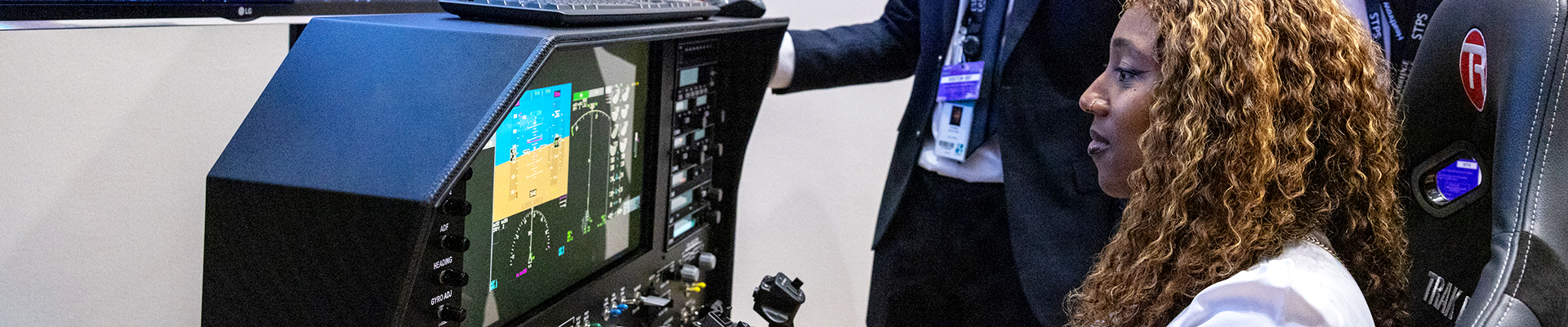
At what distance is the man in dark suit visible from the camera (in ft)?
5.63

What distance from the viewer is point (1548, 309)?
0.96 metres

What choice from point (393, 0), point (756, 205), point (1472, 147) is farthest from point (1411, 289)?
point (756, 205)

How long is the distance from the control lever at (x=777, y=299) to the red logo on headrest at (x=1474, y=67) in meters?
0.90

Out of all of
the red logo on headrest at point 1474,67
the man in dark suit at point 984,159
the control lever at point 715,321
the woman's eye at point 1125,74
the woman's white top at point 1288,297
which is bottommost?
the control lever at point 715,321

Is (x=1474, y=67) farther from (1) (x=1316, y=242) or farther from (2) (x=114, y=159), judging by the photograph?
(2) (x=114, y=159)

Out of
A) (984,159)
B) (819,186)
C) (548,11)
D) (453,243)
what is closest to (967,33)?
(984,159)

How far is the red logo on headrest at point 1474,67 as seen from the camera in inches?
40.8

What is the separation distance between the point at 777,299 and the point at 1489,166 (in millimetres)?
925

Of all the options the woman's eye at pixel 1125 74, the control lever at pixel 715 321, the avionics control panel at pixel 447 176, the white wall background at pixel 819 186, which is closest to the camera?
the avionics control panel at pixel 447 176

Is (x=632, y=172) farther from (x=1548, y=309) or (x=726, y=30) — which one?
(x=1548, y=309)

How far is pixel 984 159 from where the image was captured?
186cm

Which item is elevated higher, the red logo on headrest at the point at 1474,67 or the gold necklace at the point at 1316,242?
the red logo on headrest at the point at 1474,67

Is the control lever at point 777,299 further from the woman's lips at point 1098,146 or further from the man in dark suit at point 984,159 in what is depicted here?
the woman's lips at point 1098,146

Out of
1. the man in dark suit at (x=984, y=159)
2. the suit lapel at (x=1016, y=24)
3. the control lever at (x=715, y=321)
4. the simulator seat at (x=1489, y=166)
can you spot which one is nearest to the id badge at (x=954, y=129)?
the man in dark suit at (x=984, y=159)
